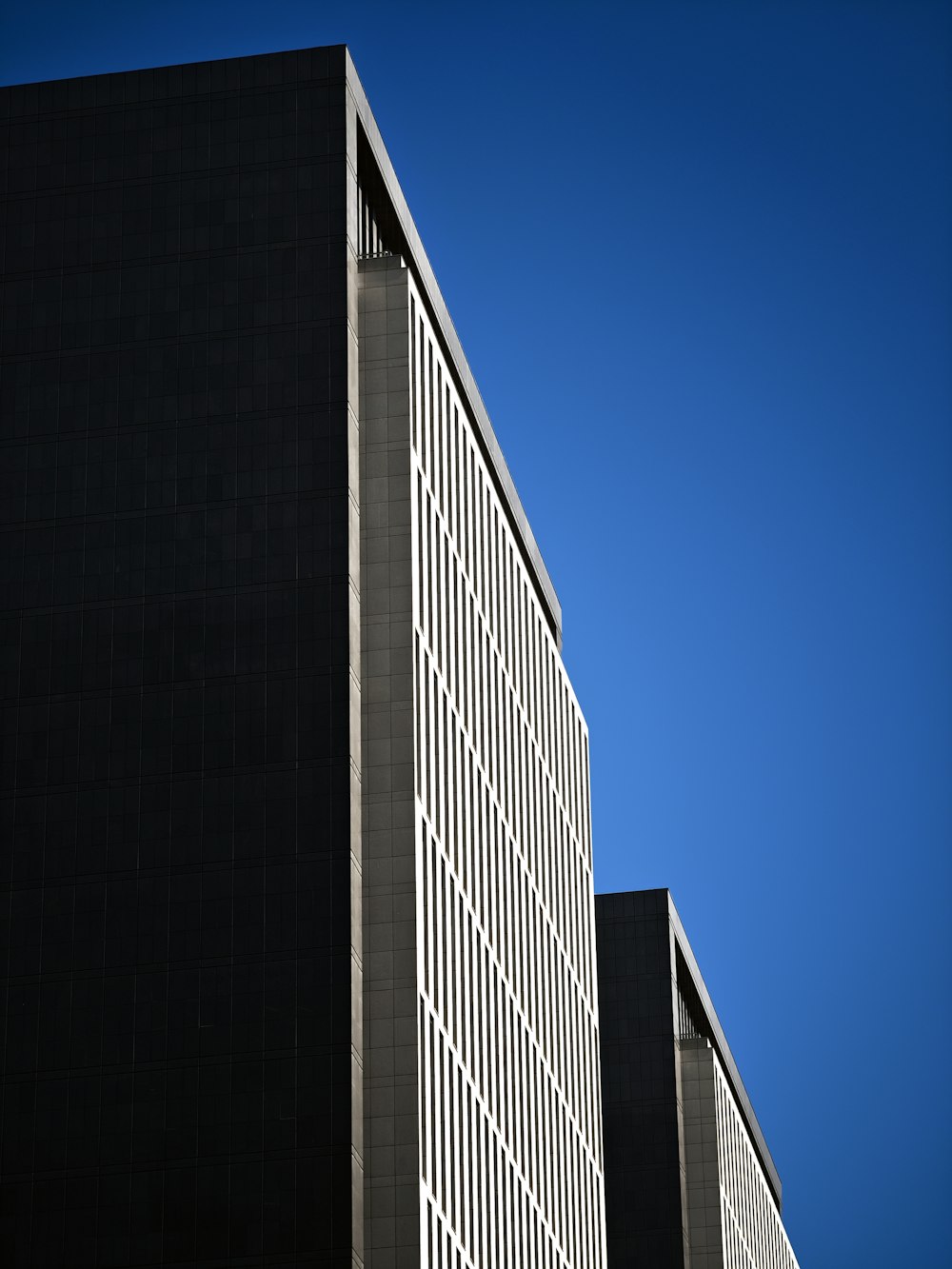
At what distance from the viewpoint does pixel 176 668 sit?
70.8m

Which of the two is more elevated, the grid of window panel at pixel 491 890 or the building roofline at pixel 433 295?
the building roofline at pixel 433 295

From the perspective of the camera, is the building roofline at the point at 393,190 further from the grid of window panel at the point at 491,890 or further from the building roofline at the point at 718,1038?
the building roofline at the point at 718,1038

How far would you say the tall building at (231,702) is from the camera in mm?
66000

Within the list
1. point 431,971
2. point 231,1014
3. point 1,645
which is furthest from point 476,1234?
point 1,645

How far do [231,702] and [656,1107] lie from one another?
197 feet

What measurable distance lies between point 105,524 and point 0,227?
11.2 metres

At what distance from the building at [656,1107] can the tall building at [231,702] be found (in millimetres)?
40712

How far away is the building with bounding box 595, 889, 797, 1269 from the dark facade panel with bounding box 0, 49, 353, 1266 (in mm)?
59000

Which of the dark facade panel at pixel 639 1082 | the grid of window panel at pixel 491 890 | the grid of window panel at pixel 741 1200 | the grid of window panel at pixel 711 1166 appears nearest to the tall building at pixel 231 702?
the grid of window panel at pixel 491 890

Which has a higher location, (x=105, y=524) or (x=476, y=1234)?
(x=105, y=524)

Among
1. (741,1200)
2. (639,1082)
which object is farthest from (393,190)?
(741,1200)

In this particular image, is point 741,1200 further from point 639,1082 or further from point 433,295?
point 433,295

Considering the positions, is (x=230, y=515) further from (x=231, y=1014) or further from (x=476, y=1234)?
(x=476, y=1234)

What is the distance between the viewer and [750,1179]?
154875 millimetres
